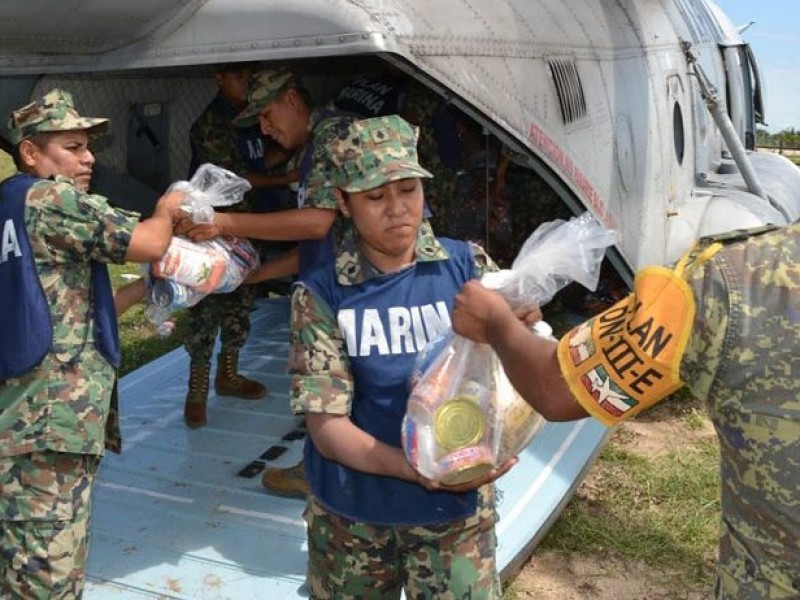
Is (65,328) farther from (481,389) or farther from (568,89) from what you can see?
(568,89)

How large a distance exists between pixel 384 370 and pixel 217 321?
8.76 ft

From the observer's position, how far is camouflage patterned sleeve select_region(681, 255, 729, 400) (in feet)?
5.00

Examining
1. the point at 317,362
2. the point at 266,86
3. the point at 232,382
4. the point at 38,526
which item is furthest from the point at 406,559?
the point at 232,382

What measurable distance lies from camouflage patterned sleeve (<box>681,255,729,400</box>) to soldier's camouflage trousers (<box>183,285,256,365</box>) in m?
3.45

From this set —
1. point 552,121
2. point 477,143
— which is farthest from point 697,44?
point 552,121

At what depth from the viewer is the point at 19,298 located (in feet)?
8.59

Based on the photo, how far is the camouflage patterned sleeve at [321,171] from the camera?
9.91 feet

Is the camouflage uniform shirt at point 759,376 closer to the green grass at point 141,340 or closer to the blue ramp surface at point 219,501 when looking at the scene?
the blue ramp surface at point 219,501

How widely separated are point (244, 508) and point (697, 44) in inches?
218

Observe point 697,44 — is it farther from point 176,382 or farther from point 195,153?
point 176,382

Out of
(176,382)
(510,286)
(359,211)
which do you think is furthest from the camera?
(176,382)

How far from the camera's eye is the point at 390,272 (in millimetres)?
2334

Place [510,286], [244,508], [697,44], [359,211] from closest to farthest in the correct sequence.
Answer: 1. [510,286]
2. [359,211]
3. [244,508]
4. [697,44]

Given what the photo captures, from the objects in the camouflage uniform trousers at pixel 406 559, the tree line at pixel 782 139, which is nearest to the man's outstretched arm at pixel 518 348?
the camouflage uniform trousers at pixel 406 559
